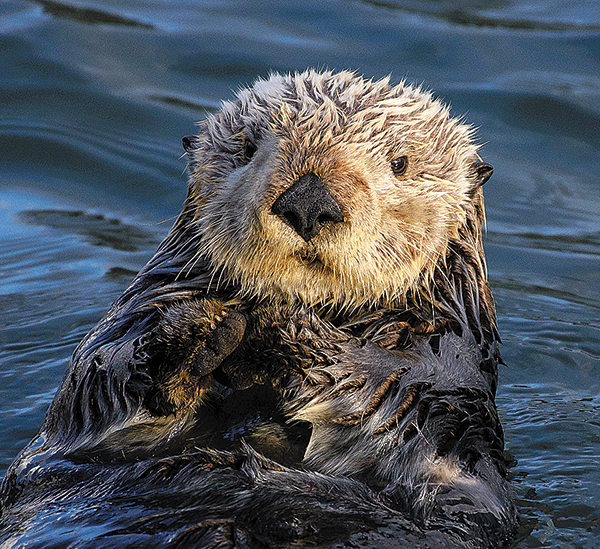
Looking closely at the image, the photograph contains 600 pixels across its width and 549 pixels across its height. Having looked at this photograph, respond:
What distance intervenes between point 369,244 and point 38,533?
4.26ft

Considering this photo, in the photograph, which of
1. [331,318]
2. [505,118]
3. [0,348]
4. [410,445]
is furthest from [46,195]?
[410,445]

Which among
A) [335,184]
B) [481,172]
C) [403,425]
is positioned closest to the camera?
[335,184]

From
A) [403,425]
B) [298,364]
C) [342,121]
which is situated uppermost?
[342,121]

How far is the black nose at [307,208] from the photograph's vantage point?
275 centimetres

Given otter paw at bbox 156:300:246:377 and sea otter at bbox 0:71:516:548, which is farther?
Answer: otter paw at bbox 156:300:246:377

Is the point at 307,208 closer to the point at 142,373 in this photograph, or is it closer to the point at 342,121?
the point at 342,121

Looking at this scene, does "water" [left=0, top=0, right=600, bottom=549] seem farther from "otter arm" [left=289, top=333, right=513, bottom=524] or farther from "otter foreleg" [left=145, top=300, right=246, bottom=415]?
"otter foreleg" [left=145, top=300, right=246, bottom=415]

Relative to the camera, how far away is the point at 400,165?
10.7 feet

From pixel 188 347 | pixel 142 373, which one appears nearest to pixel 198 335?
pixel 188 347

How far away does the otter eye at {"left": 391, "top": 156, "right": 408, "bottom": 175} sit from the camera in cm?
324

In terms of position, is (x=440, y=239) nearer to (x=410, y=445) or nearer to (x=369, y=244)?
(x=369, y=244)

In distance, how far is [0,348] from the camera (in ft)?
15.9

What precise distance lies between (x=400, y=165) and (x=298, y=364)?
768mm

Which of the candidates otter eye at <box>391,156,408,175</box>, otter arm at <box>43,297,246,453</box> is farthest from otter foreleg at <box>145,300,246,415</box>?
otter eye at <box>391,156,408,175</box>
